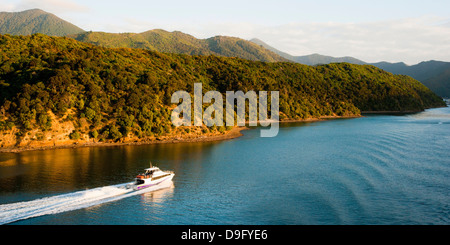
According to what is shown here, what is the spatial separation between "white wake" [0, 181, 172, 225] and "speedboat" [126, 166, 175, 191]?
25.1 inches

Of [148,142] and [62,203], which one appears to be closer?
[62,203]

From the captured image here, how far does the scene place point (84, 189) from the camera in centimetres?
4338

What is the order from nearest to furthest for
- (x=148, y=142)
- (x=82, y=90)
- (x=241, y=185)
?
(x=241, y=185), (x=148, y=142), (x=82, y=90)

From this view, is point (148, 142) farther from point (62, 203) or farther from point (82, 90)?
point (62, 203)

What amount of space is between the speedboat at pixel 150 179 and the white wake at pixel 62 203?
637 millimetres

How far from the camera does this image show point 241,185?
154 feet

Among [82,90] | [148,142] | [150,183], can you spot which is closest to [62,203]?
[150,183]

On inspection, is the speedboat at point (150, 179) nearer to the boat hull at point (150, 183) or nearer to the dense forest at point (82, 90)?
the boat hull at point (150, 183)

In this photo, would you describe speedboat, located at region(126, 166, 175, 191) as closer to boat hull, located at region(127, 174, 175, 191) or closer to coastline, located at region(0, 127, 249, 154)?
boat hull, located at region(127, 174, 175, 191)

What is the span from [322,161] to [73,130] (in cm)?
5899

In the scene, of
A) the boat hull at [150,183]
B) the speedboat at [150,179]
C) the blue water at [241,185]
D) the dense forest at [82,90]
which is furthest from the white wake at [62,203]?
the dense forest at [82,90]

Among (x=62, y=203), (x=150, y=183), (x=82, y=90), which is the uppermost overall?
(x=82, y=90)

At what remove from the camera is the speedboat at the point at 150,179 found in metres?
43.9

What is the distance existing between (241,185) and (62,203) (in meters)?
23.5
